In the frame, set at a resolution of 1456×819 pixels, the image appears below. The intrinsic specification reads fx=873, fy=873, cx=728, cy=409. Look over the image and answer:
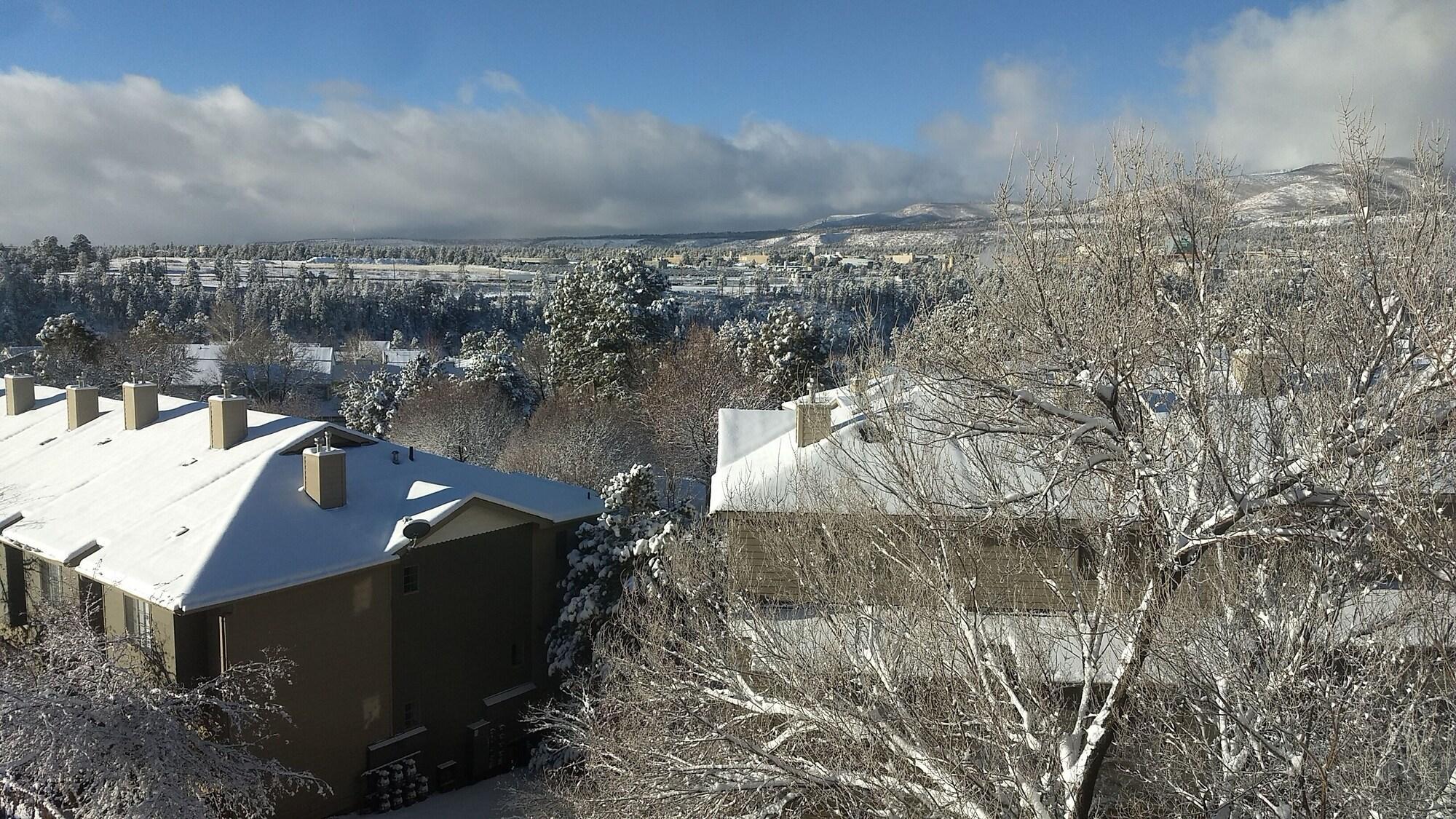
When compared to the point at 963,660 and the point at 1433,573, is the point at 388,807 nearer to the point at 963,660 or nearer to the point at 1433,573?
the point at 963,660

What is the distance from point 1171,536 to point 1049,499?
1.43 metres

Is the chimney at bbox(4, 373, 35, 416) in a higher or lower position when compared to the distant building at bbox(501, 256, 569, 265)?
lower

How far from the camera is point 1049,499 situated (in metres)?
8.80

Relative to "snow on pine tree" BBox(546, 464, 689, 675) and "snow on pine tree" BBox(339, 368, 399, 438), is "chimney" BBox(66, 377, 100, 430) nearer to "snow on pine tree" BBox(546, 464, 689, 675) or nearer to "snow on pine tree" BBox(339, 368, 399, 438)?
"snow on pine tree" BBox(546, 464, 689, 675)

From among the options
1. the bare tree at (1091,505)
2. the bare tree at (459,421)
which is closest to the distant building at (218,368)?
the bare tree at (459,421)

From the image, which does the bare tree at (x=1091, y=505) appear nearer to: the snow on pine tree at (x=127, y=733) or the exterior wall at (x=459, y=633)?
the snow on pine tree at (x=127, y=733)

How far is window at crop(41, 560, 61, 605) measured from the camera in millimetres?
14992

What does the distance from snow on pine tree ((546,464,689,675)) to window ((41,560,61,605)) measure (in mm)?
8351

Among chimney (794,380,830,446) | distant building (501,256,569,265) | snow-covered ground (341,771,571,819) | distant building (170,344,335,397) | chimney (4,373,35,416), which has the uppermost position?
distant building (501,256,569,265)

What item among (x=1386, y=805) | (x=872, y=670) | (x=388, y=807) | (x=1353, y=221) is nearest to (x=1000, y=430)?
(x=872, y=670)

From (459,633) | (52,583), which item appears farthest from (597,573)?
(52,583)

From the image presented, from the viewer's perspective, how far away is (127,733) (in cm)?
1105

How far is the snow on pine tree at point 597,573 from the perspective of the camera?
1552cm

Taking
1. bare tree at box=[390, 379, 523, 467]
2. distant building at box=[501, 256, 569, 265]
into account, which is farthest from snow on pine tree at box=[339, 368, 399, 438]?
distant building at box=[501, 256, 569, 265]
